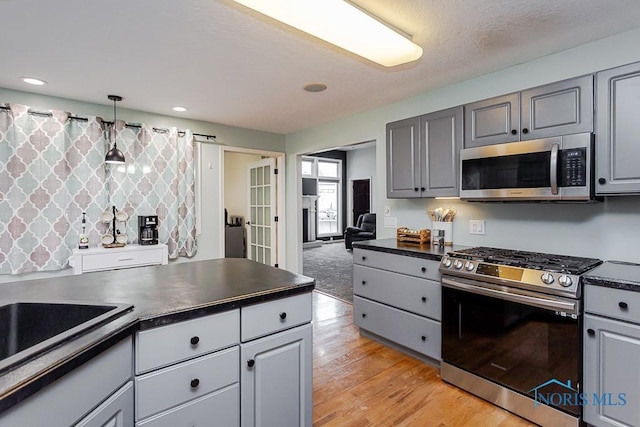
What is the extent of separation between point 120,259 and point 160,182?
1.03m

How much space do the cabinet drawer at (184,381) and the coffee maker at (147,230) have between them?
9.53 ft

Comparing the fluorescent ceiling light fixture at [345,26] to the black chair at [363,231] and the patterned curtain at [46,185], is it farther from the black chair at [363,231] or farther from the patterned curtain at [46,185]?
the black chair at [363,231]

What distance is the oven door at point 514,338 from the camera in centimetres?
182

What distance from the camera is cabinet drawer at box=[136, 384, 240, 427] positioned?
126 centimetres

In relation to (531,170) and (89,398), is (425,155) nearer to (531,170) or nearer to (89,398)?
(531,170)

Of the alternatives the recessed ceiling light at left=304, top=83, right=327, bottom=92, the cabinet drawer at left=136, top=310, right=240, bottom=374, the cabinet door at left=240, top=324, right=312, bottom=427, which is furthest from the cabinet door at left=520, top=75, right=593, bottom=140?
the cabinet drawer at left=136, top=310, right=240, bottom=374

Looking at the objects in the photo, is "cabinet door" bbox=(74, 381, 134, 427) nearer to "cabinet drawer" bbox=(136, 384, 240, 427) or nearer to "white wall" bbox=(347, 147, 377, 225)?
"cabinet drawer" bbox=(136, 384, 240, 427)

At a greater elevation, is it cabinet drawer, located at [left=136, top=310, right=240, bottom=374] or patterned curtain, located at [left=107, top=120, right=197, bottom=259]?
patterned curtain, located at [left=107, top=120, right=197, bottom=259]

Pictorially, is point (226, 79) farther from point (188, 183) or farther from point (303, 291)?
point (303, 291)

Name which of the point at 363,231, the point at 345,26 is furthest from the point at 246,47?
the point at 363,231

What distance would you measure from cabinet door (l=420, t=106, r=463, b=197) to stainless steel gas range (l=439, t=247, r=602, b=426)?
0.67 meters

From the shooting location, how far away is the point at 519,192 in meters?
2.29

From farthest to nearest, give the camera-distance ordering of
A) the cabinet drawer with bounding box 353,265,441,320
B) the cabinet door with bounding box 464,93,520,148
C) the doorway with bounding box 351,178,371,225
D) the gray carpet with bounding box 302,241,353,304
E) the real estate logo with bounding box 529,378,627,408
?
the doorway with bounding box 351,178,371,225
the gray carpet with bounding box 302,241,353,304
the cabinet drawer with bounding box 353,265,441,320
the cabinet door with bounding box 464,93,520,148
the real estate logo with bounding box 529,378,627,408

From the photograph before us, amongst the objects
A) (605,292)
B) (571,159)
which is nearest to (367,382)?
(605,292)
